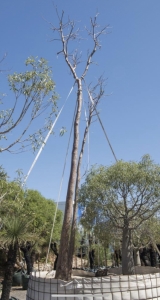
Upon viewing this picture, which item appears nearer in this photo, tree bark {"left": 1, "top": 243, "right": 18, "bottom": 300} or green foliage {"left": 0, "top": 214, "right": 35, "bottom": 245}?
tree bark {"left": 1, "top": 243, "right": 18, "bottom": 300}

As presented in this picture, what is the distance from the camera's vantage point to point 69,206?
268 inches

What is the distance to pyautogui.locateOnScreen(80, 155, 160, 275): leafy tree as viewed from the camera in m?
6.89

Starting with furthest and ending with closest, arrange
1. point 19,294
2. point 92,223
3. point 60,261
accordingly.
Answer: point 19,294 < point 92,223 < point 60,261

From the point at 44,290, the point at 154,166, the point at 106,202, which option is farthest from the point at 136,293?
the point at 154,166

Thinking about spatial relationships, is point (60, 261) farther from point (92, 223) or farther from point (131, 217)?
point (131, 217)

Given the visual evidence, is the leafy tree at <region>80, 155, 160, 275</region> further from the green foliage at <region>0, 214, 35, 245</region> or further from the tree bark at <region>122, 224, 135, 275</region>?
the green foliage at <region>0, 214, 35, 245</region>

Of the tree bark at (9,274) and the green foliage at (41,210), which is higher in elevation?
the green foliage at (41,210)

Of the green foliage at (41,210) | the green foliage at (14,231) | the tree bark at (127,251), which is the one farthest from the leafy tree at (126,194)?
the green foliage at (41,210)

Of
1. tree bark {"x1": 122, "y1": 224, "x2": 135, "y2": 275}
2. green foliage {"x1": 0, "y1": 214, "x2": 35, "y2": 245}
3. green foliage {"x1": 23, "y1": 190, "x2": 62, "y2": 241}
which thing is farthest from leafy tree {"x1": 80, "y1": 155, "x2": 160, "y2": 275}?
green foliage {"x1": 23, "y1": 190, "x2": 62, "y2": 241}

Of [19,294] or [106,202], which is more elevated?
[106,202]

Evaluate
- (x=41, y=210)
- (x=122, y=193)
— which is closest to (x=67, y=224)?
(x=122, y=193)

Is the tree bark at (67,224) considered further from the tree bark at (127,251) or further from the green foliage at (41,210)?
the green foliage at (41,210)

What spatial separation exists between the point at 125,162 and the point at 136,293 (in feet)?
9.75

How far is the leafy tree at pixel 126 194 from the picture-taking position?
22.6 ft
